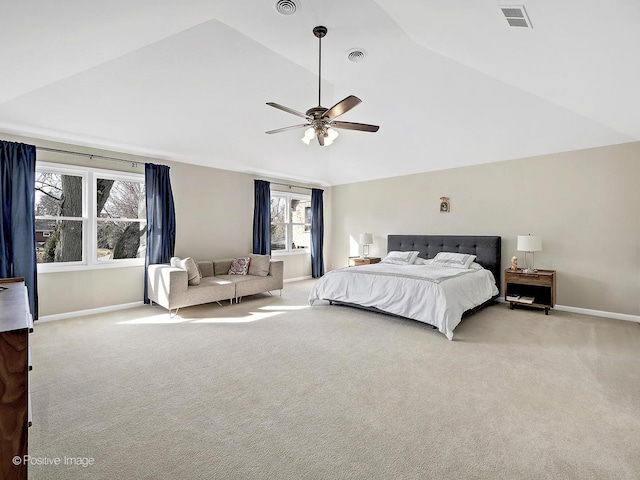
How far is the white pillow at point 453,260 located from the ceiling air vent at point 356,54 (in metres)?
3.54

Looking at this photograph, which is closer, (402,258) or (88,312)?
(88,312)

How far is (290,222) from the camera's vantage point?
8.05 meters

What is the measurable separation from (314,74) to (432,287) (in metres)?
3.29

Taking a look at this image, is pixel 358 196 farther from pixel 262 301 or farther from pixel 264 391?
pixel 264 391

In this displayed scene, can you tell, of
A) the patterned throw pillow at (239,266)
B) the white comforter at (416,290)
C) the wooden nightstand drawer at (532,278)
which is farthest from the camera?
the patterned throw pillow at (239,266)

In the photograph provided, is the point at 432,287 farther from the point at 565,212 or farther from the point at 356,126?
the point at 565,212

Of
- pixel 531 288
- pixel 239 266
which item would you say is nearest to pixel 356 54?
pixel 239 266

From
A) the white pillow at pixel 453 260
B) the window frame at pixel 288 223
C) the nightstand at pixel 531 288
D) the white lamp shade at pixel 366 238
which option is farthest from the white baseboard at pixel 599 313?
the window frame at pixel 288 223

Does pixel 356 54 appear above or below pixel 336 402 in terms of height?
above

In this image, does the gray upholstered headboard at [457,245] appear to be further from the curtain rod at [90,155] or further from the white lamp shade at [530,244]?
the curtain rod at [90,155]

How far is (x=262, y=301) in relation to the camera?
5.84 meters

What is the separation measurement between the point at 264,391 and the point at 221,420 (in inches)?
17.9

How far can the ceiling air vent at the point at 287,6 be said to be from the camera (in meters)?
2.95

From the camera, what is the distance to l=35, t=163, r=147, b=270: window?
4598 mm
